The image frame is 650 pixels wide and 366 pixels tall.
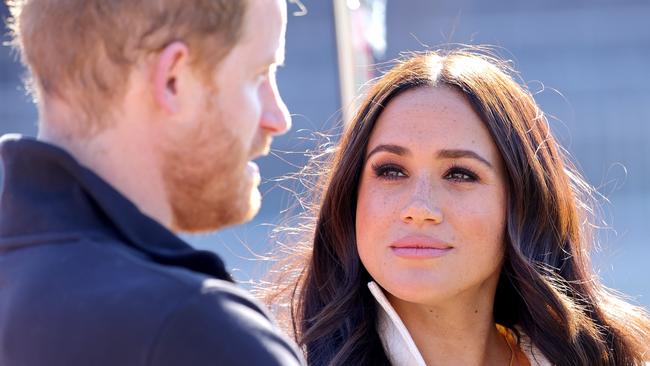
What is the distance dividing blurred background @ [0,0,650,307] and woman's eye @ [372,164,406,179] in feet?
17.8

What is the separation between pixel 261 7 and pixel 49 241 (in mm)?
391

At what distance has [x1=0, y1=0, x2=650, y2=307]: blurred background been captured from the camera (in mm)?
9789

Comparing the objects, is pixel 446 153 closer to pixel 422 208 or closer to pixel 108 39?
pixel 422 208

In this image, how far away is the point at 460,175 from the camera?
2.65 meters

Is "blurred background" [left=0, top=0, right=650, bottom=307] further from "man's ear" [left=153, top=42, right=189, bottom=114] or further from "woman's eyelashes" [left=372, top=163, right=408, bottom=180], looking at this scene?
"man's ear" [left=153, top=42, right=189, bottom=114]

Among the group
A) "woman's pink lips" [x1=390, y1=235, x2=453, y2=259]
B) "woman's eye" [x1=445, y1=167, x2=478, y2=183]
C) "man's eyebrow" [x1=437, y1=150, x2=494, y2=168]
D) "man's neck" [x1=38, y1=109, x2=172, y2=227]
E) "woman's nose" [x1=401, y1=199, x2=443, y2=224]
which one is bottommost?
"woman's pink lips" [x1=390, y1=235, x2=453, y2=259]

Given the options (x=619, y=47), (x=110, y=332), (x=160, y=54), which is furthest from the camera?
(x=619, y=47)

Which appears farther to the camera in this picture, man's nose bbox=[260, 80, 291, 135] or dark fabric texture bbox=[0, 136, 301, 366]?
man's nose bbox=[260, 80, 291, 135]

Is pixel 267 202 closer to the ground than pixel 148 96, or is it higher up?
closer to the ground

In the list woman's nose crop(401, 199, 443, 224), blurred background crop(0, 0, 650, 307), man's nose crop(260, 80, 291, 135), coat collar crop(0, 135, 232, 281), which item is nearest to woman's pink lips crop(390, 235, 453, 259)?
woman's nose crop(401, 199, 443, 224)

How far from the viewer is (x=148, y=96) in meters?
1.37

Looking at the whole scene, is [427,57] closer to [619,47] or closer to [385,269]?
[385,269]

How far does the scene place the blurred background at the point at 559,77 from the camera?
979cm

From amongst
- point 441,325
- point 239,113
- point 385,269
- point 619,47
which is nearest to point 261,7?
point 239,113
